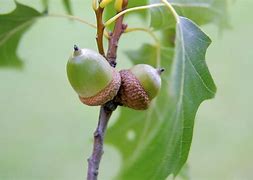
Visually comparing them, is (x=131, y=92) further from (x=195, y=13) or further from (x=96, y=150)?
(x=195, y=13)

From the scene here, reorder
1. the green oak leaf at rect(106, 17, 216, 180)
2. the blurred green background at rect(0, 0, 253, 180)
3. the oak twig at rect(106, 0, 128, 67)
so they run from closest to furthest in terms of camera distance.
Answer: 1. the green oak leaf at rect(106, 17, 216, 180)
2. the oak twig at rect(106, 0, 128, 67)
3. the blurred green background at rect(0, 0, 253, 180)

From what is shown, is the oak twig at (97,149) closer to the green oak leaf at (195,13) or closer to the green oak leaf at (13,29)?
the green oak leaf at (195,13)

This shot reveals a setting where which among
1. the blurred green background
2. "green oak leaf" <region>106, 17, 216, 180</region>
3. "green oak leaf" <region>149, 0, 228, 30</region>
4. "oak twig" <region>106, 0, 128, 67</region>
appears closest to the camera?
"green oak leaf" <region>106, 17, 216, 180</region>

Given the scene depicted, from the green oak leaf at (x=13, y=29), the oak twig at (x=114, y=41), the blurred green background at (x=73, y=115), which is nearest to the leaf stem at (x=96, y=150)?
the oak twig at (x=114, y=41)

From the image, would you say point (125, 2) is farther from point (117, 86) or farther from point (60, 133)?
point (60, 133)

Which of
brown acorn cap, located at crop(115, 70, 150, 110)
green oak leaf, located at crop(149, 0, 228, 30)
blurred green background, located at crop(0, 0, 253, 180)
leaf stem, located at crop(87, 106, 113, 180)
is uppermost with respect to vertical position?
green oak leaf, located at crop(149, 0, 228, 30)

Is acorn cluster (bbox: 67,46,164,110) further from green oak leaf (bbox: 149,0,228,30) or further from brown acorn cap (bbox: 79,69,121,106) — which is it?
green oak leaf (bbox: 149,0,228,30)

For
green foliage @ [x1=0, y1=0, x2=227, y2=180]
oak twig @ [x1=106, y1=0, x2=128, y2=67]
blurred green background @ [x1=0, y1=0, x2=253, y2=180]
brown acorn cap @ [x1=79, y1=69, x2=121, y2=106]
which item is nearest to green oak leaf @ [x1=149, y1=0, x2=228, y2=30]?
green foliage @ [x1=0, y1=0, x2=227, y2=180]
